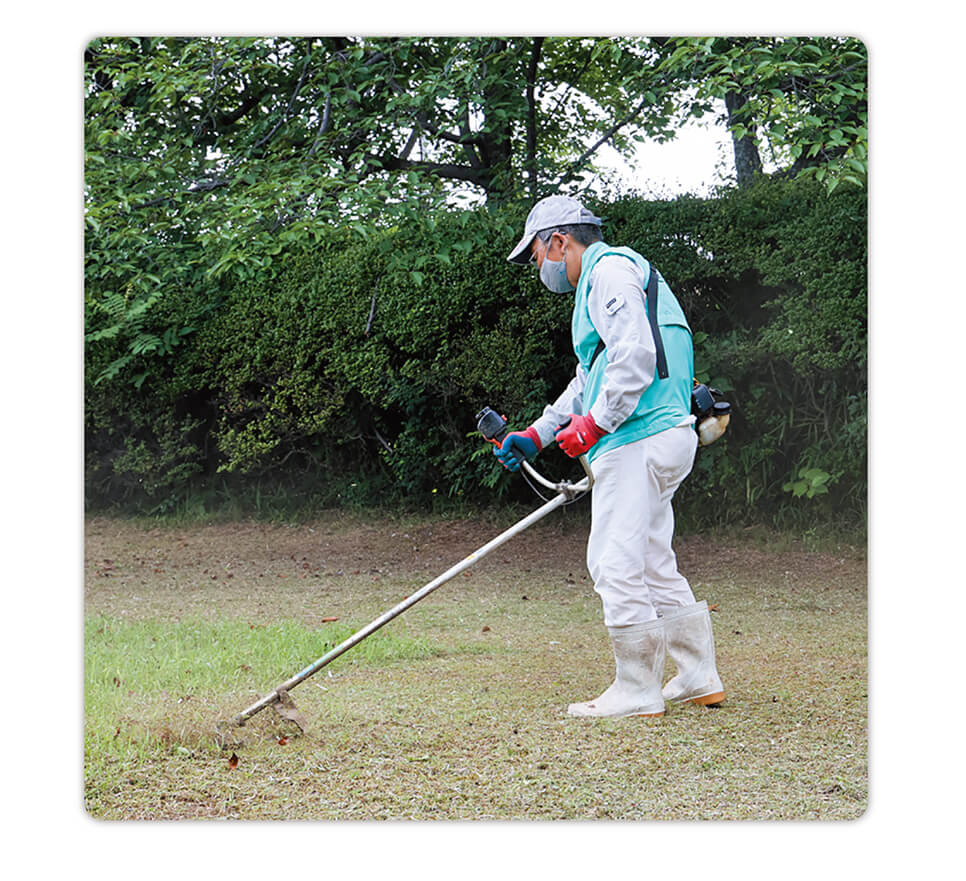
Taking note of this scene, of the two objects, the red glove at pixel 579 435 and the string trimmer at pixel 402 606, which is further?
the string trimmer at pixel 402 606

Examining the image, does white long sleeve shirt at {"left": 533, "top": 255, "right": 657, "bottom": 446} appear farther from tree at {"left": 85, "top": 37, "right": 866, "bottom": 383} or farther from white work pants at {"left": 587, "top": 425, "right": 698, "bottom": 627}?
tree at {"left": 85, "top": 37, "right": 866, "bottom": 383}

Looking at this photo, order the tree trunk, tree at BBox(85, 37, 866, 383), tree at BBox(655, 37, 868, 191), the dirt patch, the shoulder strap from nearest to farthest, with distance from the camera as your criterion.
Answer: the shoulder strap → tree at BBox(655, 37, 868, 191) → tree at BBox(85, 37, 866, 383) → the tree trunk → the dirt patch

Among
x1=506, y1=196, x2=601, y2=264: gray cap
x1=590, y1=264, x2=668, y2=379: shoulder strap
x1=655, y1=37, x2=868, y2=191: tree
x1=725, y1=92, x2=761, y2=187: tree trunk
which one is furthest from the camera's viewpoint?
x1=725, y1=92, x2=761, y2=187: tree trunk

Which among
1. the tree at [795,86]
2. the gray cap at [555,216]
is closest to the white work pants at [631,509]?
the gray cap at [555,216]

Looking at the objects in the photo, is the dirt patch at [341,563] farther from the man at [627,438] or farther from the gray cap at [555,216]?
the gray cap at [555,216]

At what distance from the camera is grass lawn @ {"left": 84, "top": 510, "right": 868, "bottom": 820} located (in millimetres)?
2758

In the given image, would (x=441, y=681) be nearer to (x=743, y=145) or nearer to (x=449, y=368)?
(x=449, y=368)

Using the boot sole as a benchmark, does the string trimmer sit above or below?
above

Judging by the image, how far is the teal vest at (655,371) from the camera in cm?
295

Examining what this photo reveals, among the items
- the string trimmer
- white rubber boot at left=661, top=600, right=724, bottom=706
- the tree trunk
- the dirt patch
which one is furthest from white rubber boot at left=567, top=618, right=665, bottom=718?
the tree trunk

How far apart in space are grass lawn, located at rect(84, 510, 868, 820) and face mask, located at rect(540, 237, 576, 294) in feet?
4.00

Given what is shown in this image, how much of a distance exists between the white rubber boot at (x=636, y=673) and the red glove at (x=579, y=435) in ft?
1.70

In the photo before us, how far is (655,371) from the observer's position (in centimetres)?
292

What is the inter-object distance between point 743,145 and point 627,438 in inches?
67.5
